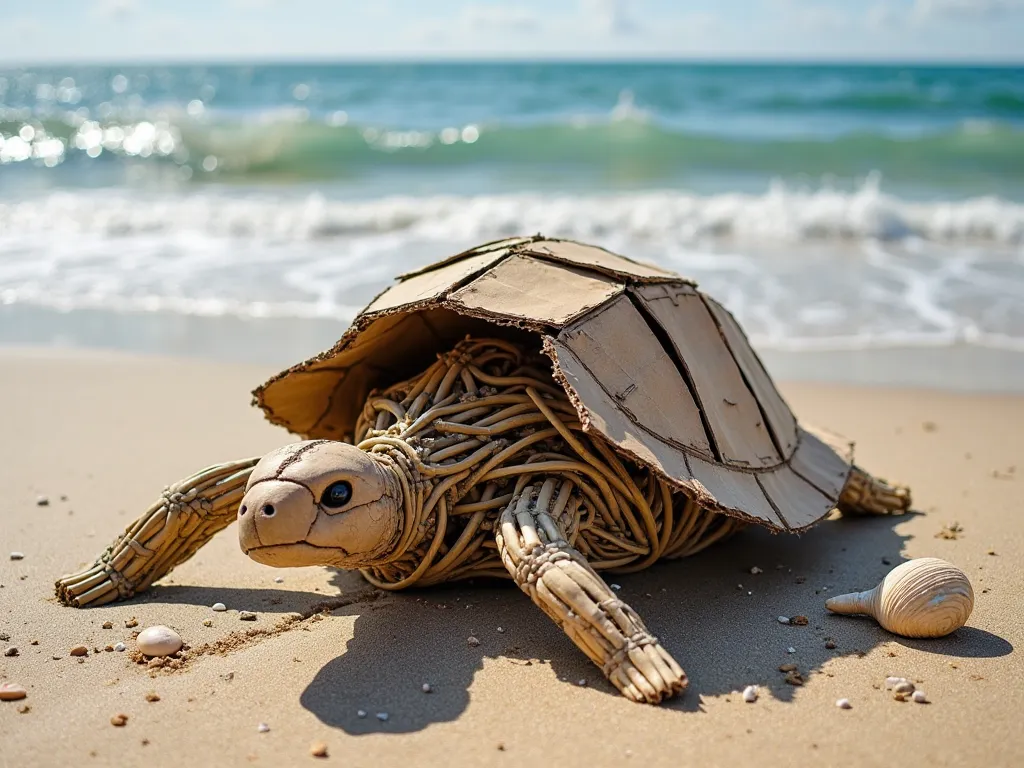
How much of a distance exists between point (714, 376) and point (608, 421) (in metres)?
0.77

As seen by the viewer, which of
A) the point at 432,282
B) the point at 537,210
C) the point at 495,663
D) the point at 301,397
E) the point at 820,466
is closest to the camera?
the point at 495,663

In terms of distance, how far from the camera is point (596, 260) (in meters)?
3.62

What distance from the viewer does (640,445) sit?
2979mm

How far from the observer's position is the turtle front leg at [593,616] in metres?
2.65

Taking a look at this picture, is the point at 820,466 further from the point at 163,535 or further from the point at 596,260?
the point at 163,535

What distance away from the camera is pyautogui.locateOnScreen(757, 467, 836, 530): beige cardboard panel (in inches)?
133

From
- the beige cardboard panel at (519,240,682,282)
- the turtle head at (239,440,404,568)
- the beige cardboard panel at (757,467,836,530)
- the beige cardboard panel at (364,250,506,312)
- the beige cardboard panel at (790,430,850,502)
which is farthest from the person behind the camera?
the beige cardboard panel at (790,430,850,502)

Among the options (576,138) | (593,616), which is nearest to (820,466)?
(593,616)

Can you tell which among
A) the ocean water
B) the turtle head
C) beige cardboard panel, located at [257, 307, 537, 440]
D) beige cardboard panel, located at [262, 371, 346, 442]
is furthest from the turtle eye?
the ocean water

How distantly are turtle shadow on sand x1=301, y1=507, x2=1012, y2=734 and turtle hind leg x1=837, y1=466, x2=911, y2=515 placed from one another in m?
0.40

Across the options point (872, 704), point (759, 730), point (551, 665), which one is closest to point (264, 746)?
Answer: point (551, 665)

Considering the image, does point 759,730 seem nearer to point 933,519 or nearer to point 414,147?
point 933,519

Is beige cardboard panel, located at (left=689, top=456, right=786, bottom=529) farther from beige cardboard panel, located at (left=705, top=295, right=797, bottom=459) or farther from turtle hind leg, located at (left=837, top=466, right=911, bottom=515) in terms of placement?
turtle hind leg, located at (left=837, top=466, right=911, bottom=515)

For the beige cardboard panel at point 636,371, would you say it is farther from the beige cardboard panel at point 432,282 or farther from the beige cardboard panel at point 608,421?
the beige cardboard panel at point 432,282
